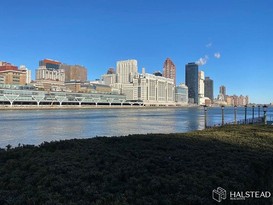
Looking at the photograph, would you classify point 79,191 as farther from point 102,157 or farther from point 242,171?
point 242,171

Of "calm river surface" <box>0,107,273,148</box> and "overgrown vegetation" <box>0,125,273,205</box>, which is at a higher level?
"overgrown vegetation" <box>0,125,273,205</box>

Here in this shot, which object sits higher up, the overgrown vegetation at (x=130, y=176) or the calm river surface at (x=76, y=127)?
the overgrown vegetation at (x=130, y=176)

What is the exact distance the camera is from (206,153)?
11.3 meters

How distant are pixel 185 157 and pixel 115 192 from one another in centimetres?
420

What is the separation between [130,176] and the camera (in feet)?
26.9

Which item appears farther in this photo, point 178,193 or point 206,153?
point 206,153

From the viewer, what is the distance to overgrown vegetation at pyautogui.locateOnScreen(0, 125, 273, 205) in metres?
6.58

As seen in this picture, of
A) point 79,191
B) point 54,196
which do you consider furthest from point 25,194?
point 79,191

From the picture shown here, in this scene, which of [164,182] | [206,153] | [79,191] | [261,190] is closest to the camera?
[79,191]

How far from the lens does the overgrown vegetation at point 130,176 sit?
6582mm

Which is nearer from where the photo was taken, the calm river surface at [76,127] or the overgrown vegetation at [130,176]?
the overgrown vegetation at [130,176]

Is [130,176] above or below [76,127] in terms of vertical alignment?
above

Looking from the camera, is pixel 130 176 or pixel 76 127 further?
pixel 76 127

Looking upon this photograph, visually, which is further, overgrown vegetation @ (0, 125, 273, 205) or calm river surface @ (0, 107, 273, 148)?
calm river surface @ (0, 107, 273, 148)
